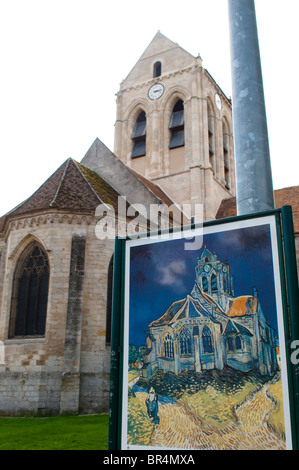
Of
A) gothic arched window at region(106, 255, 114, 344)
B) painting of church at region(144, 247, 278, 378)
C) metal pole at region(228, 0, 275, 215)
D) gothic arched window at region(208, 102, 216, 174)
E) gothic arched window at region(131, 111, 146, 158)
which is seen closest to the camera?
painting of church at region(144, 247, 278, 378)

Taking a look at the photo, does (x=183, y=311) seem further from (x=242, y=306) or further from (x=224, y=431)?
(x=224, y=431)

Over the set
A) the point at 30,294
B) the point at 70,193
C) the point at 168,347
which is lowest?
the point at 168,347

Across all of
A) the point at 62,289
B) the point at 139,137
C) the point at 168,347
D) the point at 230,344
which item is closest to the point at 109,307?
the point at 62,289

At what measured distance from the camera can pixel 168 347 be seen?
3.09 m

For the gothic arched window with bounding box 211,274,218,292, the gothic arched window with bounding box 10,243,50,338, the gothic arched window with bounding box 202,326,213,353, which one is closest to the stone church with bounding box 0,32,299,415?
the gothic arched window with bounding box 10,243,50,338

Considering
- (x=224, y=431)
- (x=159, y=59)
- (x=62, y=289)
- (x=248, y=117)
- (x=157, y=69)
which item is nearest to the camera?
(x=224, y=431)

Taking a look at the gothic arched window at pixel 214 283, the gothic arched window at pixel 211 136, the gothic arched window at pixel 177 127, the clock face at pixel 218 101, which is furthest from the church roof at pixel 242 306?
the clock face at pixel 218 101

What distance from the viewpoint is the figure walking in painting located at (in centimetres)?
299

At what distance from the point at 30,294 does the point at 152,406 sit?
12.8 meters

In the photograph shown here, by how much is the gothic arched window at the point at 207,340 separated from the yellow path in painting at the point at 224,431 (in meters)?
0.42

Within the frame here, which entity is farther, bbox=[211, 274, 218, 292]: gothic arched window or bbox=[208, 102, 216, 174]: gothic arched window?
bbox=[208, 102, 216, 174]: gothic arched window

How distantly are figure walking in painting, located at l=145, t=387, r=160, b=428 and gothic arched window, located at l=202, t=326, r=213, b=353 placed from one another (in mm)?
508

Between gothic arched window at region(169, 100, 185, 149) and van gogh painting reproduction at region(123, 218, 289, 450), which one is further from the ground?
gothic arched window at region(169, 100, 185, 149)

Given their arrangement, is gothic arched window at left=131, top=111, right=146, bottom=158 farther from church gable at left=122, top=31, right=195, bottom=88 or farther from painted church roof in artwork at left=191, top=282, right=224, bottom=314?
painted church roof in artwork at left=191, top=282, right=224, bottom=314
